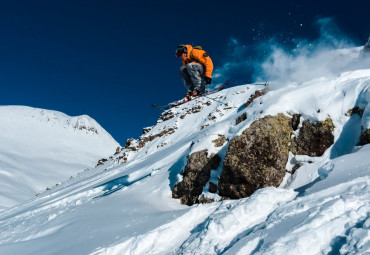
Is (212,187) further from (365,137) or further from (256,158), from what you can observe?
(365,137)

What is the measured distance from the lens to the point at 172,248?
4934mm

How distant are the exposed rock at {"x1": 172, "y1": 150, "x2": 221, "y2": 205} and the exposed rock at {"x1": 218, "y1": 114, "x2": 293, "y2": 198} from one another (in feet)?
2.22

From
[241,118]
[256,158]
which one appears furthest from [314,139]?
[241,118]

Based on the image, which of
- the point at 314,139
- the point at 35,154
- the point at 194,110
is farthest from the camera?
the point at 35,154

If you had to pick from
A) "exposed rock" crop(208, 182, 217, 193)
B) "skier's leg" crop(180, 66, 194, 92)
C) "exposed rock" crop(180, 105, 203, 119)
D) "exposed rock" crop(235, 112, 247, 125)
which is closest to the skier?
"skier's leg" crop(180, 66, 194, 92)

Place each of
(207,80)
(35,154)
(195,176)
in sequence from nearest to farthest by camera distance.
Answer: (195,176)
(207,80)
(35,154)

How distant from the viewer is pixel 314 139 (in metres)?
7.27

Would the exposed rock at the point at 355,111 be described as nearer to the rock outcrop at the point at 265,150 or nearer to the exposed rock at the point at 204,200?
the rock outcrop at the point at 265,150

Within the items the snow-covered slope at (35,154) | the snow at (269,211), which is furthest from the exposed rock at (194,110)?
the snow at (269,211)

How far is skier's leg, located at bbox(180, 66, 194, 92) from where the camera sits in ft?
36.5

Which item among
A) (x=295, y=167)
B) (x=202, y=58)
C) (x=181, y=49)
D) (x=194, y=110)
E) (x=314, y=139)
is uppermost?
(x=194, y=110)

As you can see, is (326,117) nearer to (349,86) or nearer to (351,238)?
(349,86)

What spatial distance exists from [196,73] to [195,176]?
432cm

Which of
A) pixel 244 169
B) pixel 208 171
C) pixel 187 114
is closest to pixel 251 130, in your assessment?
pixel 244 169
